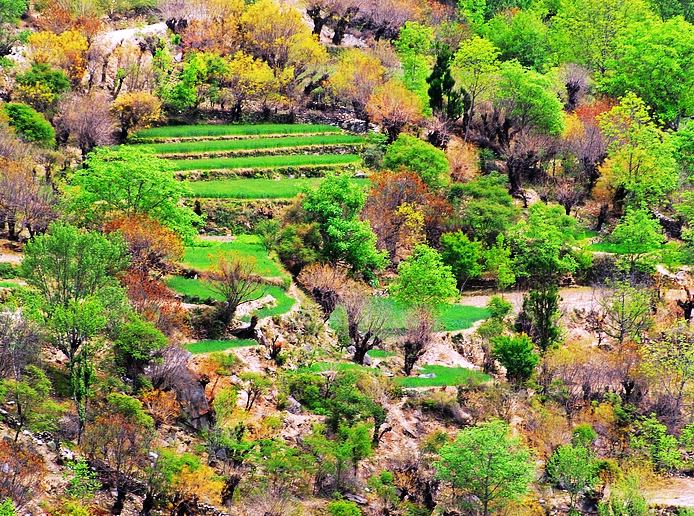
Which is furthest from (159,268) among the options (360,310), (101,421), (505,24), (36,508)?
(505,24)

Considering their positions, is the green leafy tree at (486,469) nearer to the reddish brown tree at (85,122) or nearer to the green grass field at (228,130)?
the reddish brown tree at (85,122)

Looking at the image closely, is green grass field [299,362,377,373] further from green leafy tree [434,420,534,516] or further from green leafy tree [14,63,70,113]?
green leafy tree [14,63,70,113]

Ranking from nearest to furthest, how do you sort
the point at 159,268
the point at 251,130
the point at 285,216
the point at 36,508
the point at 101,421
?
1. the point at 36,508
2. the point at 101,421
3. the point at 159,268
4. the point at 285,216
5. the point at 251,130

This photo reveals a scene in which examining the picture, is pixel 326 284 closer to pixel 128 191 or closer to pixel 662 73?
pixel 128 191

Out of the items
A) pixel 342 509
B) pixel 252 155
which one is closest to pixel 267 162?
pixel 252 155

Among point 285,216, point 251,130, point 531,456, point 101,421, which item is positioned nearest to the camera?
point 101,421

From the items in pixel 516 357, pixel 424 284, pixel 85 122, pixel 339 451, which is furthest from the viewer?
pixel 85 122

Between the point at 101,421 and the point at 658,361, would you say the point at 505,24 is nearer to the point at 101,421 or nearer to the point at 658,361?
the point at 658,361
